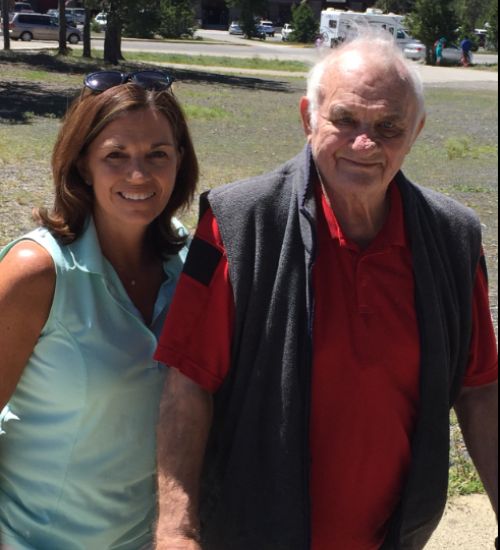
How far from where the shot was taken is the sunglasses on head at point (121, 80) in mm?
2438

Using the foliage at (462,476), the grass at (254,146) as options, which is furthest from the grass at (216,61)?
the foliage at (462,476)

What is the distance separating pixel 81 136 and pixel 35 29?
48.8 metres

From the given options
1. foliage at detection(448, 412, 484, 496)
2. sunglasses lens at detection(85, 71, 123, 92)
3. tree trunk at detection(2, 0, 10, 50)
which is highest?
tree trunk at detection(2, 0, 10, 50)

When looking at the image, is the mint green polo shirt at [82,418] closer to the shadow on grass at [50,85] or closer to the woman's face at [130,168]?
the woman's face at [130,168]

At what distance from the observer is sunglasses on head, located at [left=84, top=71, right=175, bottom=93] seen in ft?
8.00

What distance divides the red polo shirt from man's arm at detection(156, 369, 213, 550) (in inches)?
2.0

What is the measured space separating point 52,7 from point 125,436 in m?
73.8

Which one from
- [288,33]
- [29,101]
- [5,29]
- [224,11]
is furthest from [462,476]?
[224,11]

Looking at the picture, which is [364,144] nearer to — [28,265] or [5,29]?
[28,265]

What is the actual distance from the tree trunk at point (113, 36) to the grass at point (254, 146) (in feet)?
13.8

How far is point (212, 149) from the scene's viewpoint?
14.6 meters

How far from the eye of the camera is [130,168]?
7.85 feet

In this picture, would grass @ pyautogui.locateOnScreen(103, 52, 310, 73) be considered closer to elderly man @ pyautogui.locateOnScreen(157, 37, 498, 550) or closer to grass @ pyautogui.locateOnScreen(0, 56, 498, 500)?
grass @ pyautogui.locateOnScreen(0, 56, 498, 500)

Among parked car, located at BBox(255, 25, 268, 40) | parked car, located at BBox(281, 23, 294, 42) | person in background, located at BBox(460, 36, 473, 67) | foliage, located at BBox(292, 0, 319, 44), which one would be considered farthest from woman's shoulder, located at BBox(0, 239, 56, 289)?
parked car, located at BBox(255, 25, 268, 40)
